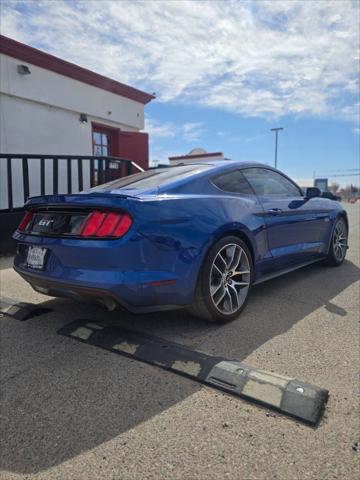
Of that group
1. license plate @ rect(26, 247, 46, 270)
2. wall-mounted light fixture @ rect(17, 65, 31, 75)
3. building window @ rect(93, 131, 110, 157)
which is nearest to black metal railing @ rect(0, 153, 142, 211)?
wall-mounted light fixture @ rect(17, 65, 31, 75)

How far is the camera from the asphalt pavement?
5.28ft

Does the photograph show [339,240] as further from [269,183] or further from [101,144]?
[101,144]

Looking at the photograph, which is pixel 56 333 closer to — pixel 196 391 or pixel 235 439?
pixel 196 391

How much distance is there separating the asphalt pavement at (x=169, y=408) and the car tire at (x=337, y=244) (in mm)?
1902

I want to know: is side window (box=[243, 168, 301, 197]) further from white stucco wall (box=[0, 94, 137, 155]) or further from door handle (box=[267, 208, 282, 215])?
white stucco wall (box=[0, 94, 137, 155])

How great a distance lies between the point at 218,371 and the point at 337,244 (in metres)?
3.49

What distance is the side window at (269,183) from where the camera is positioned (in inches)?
145

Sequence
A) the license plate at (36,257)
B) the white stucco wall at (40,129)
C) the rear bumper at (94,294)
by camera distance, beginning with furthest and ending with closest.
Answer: the white stucco wall at (40,129) < the license plate at (36,257) < the rear bumper at (94,294)

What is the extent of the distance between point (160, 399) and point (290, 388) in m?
0.71

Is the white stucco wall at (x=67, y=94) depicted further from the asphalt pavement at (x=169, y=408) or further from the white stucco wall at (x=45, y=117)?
the asphalt pavement at (x=169, y=408)

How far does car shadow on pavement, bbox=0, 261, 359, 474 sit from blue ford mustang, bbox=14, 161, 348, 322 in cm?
27

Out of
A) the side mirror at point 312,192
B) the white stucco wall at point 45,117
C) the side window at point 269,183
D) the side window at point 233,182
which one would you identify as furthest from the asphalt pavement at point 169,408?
the white stucco wall at point 45,117

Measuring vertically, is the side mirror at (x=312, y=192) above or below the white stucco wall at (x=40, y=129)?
below

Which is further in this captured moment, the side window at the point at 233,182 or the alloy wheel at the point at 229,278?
the side window at the point at 233,182
